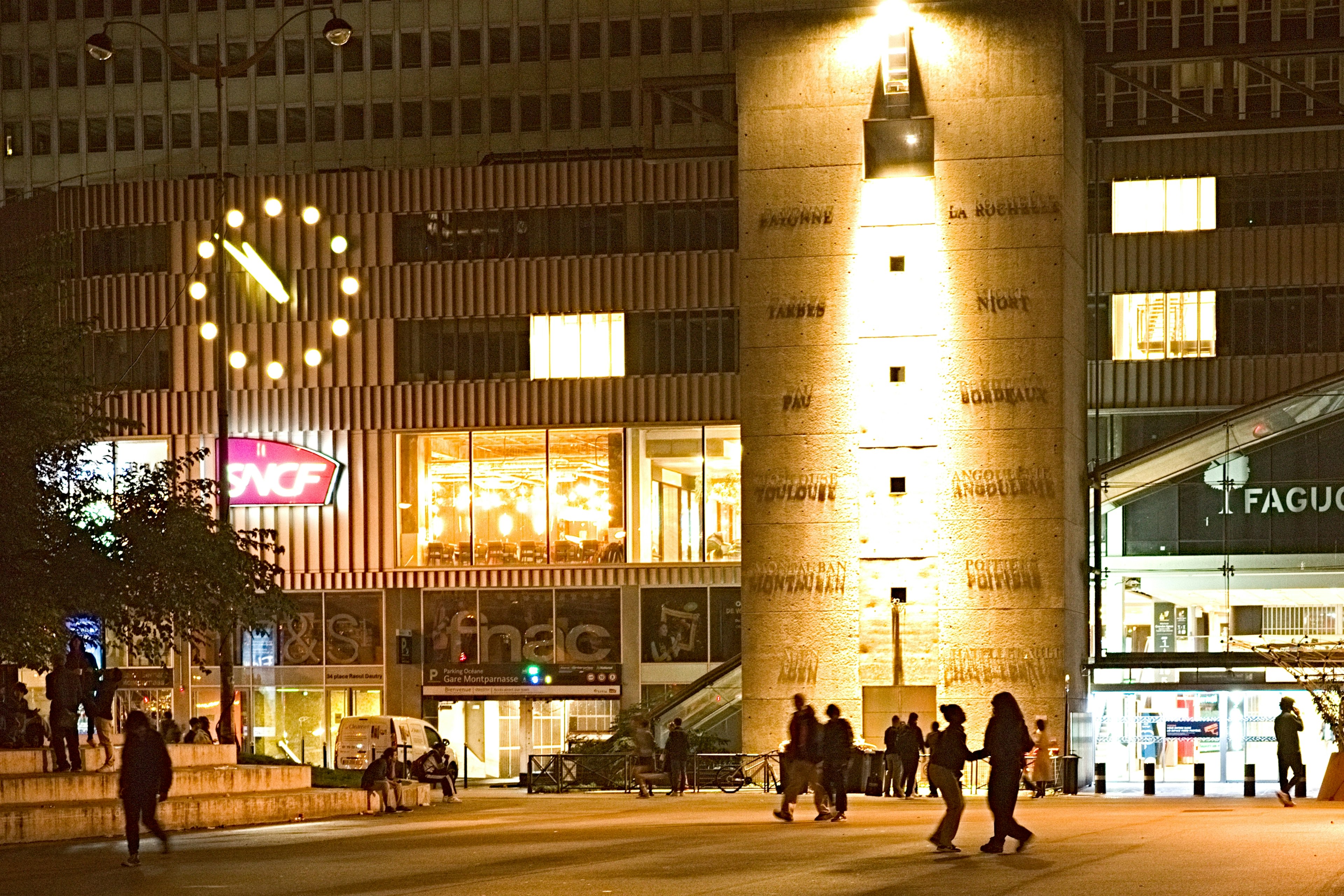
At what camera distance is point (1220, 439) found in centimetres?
4544

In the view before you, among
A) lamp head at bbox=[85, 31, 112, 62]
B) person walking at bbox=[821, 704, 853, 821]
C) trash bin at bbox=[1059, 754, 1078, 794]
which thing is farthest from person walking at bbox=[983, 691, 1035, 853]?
lamp head at bbox=[85, 31, 112, 62]

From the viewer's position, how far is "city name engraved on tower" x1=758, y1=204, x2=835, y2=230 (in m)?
43.9

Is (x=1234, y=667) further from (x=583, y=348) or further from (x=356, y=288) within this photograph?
(x=356, y=288)

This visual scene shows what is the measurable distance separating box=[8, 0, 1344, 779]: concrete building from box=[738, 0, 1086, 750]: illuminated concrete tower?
0.27ft

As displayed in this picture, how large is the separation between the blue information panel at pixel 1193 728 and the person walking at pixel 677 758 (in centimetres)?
1155

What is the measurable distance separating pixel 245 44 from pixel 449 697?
91.9 ft

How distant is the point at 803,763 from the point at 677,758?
1279cm

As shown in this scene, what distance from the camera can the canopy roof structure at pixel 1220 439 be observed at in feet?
147

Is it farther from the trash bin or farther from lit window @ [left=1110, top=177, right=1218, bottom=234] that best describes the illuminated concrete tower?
lit window @ [left=1110, top=177, right=1218, bottom=234]

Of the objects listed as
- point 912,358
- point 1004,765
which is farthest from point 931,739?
point 1004,765

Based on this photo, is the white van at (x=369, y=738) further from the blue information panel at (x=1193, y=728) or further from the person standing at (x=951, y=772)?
the person standing at (x=951, y=772)

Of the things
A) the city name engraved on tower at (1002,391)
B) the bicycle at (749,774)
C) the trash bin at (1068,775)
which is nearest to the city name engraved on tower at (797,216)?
the city name engraved on tower at (1002,391)

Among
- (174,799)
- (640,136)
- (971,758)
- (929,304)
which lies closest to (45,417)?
(174,799)

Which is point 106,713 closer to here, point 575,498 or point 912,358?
point 912,358
